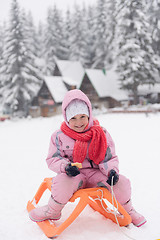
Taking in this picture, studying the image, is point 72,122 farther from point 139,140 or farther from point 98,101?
point 98,101

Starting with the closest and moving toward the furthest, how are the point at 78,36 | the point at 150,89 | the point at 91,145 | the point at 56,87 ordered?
the point at 91,145, the point at 150,89, the point at 56,87, the point at 78,36

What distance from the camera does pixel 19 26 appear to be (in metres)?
23.4

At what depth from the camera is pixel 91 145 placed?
2734 millimetres

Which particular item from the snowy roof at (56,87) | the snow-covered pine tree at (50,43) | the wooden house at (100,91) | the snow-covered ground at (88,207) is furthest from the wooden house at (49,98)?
the snow-covered ground at (88,207)

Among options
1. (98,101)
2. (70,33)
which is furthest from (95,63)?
(98,101)

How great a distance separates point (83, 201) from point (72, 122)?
898 mm

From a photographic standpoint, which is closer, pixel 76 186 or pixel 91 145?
pixel 76 186

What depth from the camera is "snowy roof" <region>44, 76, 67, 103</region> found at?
24.4m

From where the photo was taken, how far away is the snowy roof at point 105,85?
2428 cm

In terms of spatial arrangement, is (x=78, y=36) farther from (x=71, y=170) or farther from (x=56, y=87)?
(x=71, y=170)

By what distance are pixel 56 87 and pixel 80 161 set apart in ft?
75.6

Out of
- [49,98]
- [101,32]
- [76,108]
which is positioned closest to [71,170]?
[76,108]

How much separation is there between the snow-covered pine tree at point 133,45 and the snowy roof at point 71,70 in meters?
7.31

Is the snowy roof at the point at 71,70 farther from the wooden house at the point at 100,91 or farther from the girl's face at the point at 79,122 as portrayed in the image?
the girl's face at the point at 79,122
